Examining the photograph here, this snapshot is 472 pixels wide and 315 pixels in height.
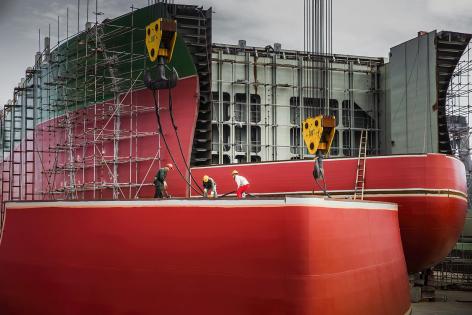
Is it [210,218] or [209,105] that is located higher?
[209,105]

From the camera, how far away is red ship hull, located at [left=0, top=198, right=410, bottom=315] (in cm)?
1077

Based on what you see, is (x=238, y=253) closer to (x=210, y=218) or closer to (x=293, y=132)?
(x=210, y=218)

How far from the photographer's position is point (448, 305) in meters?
20.2

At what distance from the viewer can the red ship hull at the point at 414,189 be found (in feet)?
58.5

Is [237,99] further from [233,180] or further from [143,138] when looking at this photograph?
[233,180]

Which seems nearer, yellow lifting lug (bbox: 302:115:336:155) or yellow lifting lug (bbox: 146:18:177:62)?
yellow lifting lug (bbox: 146:18:177:62)

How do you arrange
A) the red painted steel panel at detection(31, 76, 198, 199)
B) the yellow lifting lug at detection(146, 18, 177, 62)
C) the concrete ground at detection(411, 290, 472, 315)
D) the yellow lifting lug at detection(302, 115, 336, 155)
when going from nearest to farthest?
the yellow lifting lug at detection(146, 18, 177, 62), the yellow lifting lug at detection(302, 115, 336, 155), the concrete ground at detection(411, 290, 472, 315), the red painted steel panel at detection(31, 76, 198, 199)

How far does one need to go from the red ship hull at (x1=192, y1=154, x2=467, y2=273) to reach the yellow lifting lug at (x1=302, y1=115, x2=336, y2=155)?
3.41 ft

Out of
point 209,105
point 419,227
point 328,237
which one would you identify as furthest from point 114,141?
point 328,237

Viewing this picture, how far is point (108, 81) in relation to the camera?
2466 cm

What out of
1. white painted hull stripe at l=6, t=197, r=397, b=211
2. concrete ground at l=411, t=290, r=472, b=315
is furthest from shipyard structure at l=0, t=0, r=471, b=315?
concrete ground at l=411, t=290, r=472, b=315

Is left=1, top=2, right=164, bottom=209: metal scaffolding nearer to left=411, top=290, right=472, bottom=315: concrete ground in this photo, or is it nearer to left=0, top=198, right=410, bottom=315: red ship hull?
left=0, top=198, right=410, bottom=315: red ship hull

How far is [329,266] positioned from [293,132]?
765 inches

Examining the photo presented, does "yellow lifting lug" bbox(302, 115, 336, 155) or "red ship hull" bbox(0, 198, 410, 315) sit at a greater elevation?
"yellow lifting lug" bbox(302, 115, 336, 155)
